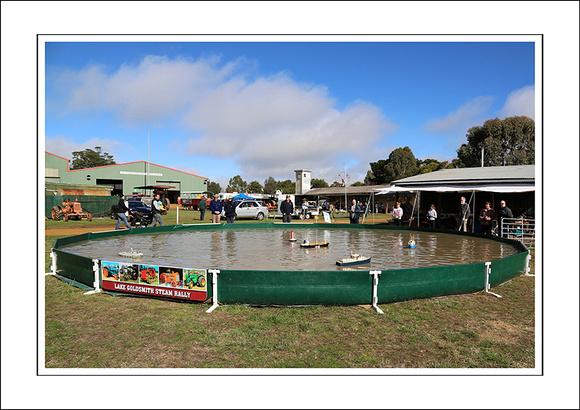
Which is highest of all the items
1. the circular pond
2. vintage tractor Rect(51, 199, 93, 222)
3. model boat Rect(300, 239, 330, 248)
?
vintage tractor Rect(51, 199, 93, 222)

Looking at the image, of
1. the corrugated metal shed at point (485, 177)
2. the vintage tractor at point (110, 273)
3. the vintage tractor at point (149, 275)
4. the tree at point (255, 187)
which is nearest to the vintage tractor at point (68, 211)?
the vintage tractor at point (110, 273)

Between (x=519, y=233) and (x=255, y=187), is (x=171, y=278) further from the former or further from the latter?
(x=255, y=187)

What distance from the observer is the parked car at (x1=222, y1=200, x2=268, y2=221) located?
26453 mm

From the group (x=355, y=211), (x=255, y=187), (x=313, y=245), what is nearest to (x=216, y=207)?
(x=355, y=211)

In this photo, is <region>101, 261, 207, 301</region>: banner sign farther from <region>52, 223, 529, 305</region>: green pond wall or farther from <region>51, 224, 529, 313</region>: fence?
<region>52, 223, 529, 305</region>: green pond wall

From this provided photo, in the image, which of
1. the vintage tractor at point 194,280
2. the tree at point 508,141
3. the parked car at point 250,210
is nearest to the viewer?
the vintage tractor at point 194,280

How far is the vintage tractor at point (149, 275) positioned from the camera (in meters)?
6.22

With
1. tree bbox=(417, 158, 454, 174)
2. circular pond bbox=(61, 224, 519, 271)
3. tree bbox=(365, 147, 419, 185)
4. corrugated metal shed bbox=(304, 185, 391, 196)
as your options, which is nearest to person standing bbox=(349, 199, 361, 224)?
circular pond bbox=(61, 224, 519, 271)

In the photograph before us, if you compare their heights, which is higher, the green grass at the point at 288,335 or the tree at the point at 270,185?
the tree at the point at 270,185

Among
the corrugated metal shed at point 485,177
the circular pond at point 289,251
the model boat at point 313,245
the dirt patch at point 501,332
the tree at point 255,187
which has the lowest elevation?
the dirt patch at point 501,332

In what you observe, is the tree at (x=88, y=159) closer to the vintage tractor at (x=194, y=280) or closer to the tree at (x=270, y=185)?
the tree at (x=270, y=185)

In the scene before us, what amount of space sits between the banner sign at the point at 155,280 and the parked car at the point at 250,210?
771 inches

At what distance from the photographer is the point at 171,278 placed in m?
6.12

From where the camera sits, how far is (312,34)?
13.5ft
